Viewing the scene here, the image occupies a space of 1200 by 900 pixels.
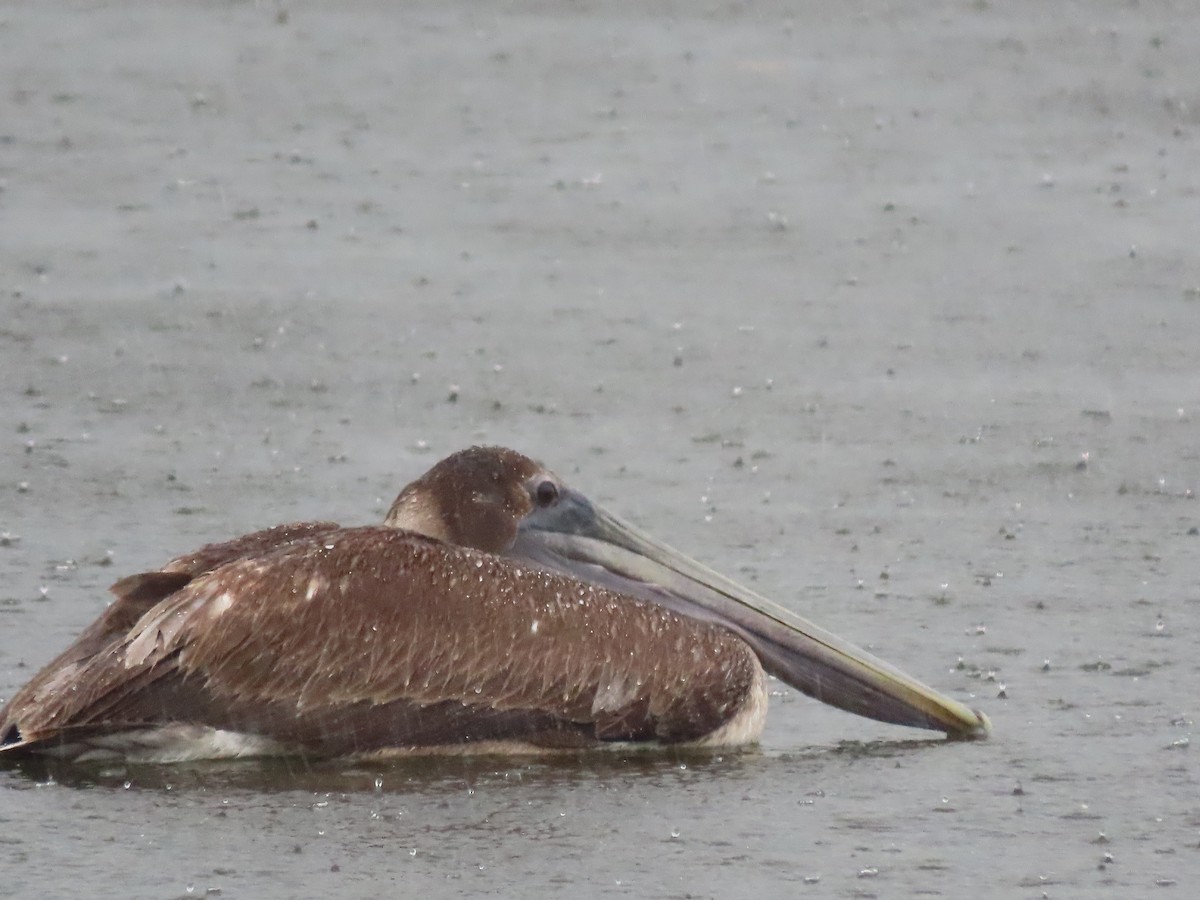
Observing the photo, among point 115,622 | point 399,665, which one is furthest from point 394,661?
point 115,622

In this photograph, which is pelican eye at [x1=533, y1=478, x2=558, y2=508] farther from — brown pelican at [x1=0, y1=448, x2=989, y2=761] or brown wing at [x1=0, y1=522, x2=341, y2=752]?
brown wing at [x1=0, y1=522, x2=341, y2=752]

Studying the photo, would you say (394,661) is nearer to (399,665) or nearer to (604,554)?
(399,665)

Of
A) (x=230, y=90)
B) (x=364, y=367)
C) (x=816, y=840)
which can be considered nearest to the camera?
(x=816, y=840)

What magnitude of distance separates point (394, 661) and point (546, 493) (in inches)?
27.5

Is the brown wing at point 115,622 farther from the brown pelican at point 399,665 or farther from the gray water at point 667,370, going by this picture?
the gray water at point 667,370

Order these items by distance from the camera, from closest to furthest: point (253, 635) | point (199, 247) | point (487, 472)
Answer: point (253, 635), point (487, 472), point (199, 247)

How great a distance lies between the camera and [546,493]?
218 inches

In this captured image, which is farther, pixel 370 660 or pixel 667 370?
pixel 667 370

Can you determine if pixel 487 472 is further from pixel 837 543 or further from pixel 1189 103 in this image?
pixel 1189 103

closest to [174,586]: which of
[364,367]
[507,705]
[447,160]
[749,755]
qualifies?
[507,705]

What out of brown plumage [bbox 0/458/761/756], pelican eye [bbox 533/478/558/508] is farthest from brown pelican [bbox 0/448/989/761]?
→ pelican eye [bbox 533/478/558/508]

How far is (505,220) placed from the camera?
32.3ft

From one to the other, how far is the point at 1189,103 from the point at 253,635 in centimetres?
736

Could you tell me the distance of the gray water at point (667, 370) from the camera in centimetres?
454
